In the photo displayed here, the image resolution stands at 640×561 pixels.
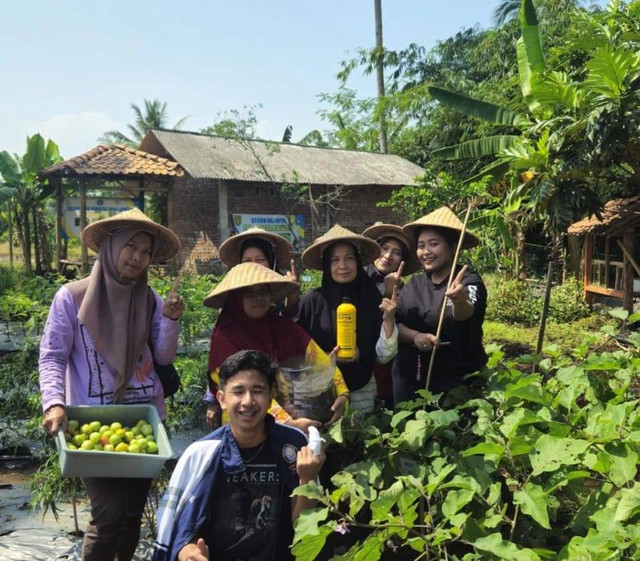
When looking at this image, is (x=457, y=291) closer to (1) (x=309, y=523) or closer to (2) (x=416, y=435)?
(2) (x=416, y=435)

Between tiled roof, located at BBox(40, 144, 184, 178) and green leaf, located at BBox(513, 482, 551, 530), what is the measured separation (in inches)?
493

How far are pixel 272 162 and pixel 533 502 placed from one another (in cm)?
1453

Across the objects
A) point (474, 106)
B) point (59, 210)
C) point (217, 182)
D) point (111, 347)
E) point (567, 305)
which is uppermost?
point (474, 106)

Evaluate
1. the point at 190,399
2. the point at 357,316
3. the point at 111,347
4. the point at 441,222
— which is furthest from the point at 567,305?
the point at 111,347

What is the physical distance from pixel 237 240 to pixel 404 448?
4.87 ft

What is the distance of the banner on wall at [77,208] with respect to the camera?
13.9 meters

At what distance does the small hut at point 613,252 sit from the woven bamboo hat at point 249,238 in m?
7.21

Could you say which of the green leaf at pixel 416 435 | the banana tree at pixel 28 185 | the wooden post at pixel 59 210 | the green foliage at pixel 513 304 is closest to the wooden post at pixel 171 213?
the wooden post at pixel 59 210

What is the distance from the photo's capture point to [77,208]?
13891 mm

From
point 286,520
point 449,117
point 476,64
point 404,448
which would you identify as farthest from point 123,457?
point 476,64

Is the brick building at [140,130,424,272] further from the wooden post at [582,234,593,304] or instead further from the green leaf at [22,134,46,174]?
the wooden post at [582,234,593,304]

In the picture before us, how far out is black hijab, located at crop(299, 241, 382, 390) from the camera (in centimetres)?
281

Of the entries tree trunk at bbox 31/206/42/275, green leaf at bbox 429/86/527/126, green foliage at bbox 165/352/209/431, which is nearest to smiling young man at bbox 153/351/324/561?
green foliage at bbox 165/352/209/431

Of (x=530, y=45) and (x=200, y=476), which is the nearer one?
(x=200, y=476)
